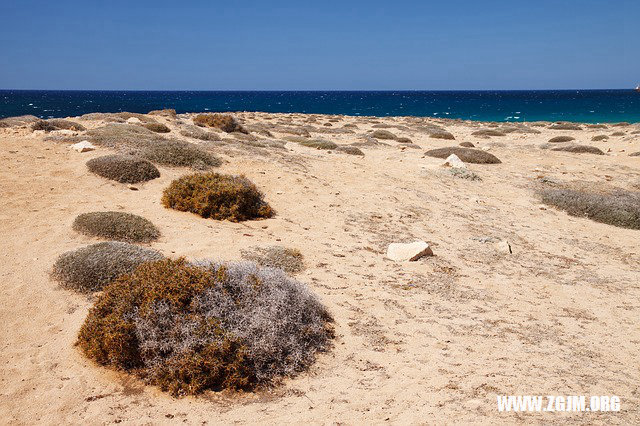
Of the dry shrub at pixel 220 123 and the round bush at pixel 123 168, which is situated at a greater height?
the dry shrub at pixel 220 123

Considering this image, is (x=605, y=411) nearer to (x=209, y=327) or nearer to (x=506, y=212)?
(x=209, y=327)

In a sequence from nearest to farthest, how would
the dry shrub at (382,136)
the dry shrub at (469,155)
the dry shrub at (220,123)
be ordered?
the dry shrub at (469,155) → the dry shrub at (220,123) → the dry shrub at (382,136)

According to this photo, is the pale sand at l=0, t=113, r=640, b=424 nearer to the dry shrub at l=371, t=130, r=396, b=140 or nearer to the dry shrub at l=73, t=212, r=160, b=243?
the dry shrub at l=73, t=212, r=160, b=243

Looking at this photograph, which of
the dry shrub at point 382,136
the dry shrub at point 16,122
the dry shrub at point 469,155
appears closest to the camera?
the dry shrub at point 16,122

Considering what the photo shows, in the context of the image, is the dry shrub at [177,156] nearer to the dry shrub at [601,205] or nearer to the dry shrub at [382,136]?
the dry shrub at [601,205]

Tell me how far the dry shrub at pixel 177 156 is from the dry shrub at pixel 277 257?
21.4 feet

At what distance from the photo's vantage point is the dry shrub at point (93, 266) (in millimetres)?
6406

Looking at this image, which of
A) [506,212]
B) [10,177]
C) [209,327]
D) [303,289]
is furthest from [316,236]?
[10,177]

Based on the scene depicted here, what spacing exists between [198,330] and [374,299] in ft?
10.7

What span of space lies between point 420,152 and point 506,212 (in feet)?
36.2

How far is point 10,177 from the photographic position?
427 inches

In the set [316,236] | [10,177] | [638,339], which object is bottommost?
[638,339]

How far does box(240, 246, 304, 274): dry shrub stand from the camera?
792 cm

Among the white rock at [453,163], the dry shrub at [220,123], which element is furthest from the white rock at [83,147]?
the white rock at [453,163]
